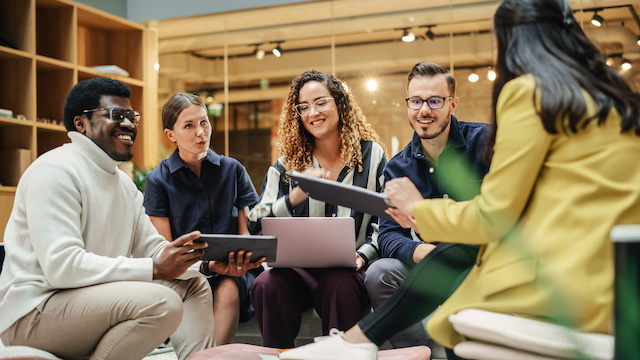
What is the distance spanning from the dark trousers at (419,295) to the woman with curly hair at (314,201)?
66 centimetres

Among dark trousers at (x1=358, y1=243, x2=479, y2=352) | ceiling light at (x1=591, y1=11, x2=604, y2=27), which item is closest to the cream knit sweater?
dark trousers at (x1=358, y1=243, x2=479, y2=352)

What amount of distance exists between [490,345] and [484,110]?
4.19 meters

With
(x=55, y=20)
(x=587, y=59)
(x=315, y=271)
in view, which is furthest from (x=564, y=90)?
(x=55, y=20)

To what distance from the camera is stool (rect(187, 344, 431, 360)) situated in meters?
1.85

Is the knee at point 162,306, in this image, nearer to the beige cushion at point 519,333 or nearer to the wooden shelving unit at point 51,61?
the beige cushion at point 519,333

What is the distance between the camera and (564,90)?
126 cm

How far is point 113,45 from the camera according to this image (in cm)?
563

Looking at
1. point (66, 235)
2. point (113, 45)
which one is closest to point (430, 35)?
point (113, 45)

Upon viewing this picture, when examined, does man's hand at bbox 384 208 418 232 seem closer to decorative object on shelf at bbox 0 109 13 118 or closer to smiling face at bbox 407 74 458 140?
smiling face at bbox 407 74 458 140

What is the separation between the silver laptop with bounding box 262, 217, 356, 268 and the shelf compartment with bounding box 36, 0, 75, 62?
11.1ft

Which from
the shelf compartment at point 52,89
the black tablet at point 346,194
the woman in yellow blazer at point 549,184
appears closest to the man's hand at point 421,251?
the black tablet at point 346,194

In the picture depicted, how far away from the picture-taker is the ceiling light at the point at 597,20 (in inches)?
194

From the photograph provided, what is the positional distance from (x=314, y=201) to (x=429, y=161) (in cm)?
51

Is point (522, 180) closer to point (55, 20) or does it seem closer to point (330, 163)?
point (330, 163)
